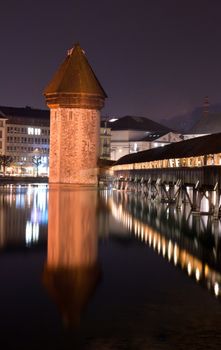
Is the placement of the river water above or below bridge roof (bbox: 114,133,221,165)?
below

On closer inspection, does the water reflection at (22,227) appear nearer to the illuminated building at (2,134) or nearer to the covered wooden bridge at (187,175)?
the covered wooden bridge at (187,175)

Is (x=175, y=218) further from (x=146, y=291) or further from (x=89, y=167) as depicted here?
(x=89, y=167)

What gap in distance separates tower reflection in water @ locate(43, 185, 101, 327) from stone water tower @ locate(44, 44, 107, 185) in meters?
38.1

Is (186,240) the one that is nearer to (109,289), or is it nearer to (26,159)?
(109,289)

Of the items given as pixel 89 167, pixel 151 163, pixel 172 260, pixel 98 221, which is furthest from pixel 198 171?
pixel 89 167

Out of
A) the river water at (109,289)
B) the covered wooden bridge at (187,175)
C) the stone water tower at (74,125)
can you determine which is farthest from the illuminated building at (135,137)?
the river water at (109,289)

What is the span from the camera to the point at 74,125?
53.8 meters

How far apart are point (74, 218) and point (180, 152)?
1913 centimetres

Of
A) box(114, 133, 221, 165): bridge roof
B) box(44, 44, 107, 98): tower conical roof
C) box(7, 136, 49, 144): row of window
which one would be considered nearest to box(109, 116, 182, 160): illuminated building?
box(7, 136, 49, 144): row of window

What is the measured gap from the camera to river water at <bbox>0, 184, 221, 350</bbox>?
518 cm

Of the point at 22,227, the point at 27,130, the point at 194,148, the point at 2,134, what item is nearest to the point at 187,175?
the point at 194,148

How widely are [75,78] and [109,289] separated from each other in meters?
48.4

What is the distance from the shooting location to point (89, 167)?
54469 millimetres

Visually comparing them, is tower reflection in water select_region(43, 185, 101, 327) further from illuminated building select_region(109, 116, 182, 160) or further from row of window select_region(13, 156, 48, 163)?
row of window select_region(13, 156, 48, 163)
